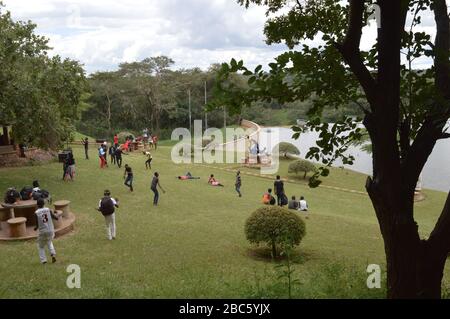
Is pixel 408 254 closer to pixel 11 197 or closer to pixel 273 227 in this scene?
pixel 273 227

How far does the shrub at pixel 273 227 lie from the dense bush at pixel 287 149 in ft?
75.5

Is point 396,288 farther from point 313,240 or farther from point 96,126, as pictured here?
point 96,126

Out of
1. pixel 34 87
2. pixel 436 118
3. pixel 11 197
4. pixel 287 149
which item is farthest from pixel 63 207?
pixel 287 149

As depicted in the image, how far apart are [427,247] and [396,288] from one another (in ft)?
2.00

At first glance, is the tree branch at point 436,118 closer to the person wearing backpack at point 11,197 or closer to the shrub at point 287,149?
the person wearing backpack at point 11,197

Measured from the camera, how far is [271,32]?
624 centimetres

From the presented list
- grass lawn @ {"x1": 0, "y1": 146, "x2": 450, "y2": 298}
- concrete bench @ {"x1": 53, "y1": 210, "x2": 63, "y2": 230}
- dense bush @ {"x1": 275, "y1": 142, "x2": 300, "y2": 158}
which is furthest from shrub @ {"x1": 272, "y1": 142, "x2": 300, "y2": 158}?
concrete bench @ {"x1": 53, "y1": 210, "x2": 63, "y2": 230}

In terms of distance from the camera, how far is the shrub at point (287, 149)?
33625 mm

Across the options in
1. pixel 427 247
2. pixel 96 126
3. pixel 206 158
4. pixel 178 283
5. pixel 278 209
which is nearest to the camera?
pixel 427 247

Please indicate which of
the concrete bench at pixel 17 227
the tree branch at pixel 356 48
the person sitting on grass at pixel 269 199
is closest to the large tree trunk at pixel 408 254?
the tree branch at pixel 356 48

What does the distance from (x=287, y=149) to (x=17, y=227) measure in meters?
25.0

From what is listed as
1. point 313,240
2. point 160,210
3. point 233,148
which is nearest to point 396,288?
point 313,240

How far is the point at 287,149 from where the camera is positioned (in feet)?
111

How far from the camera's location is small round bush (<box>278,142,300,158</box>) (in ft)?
110
